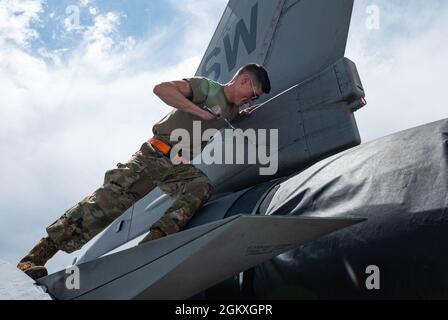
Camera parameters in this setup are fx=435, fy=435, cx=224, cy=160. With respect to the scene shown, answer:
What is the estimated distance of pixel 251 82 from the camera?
120 inches

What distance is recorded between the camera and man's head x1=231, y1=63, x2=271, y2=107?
3.05m

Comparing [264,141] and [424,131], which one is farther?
[264,141]

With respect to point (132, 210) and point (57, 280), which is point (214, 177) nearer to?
point (132, 210)

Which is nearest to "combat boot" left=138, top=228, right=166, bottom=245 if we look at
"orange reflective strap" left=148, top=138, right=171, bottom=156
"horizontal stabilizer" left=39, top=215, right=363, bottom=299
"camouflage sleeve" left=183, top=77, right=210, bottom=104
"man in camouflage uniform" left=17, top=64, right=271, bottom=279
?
"man in camouflage uniform" left=17, top=64, right=271, bottom=279

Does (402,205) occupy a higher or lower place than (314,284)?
higher

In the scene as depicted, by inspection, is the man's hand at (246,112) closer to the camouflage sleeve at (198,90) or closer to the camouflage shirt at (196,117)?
the camouflage shirt at (196,117)

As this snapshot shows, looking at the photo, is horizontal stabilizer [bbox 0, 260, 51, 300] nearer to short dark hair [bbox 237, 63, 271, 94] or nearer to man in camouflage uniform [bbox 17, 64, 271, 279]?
man in camouflage uniform [bbox 17, 64, 271, 279]

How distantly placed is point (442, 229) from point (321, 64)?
1.85 m

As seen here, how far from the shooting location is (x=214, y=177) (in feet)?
11.5

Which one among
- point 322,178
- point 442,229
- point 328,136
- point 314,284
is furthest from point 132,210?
point 442,229

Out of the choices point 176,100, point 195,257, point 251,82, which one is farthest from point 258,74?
point 195,257

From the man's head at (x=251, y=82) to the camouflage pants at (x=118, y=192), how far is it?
64 centimetres

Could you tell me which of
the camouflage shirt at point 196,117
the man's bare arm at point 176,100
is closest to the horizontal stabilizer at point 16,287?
the man's bare arm at point 176,100
